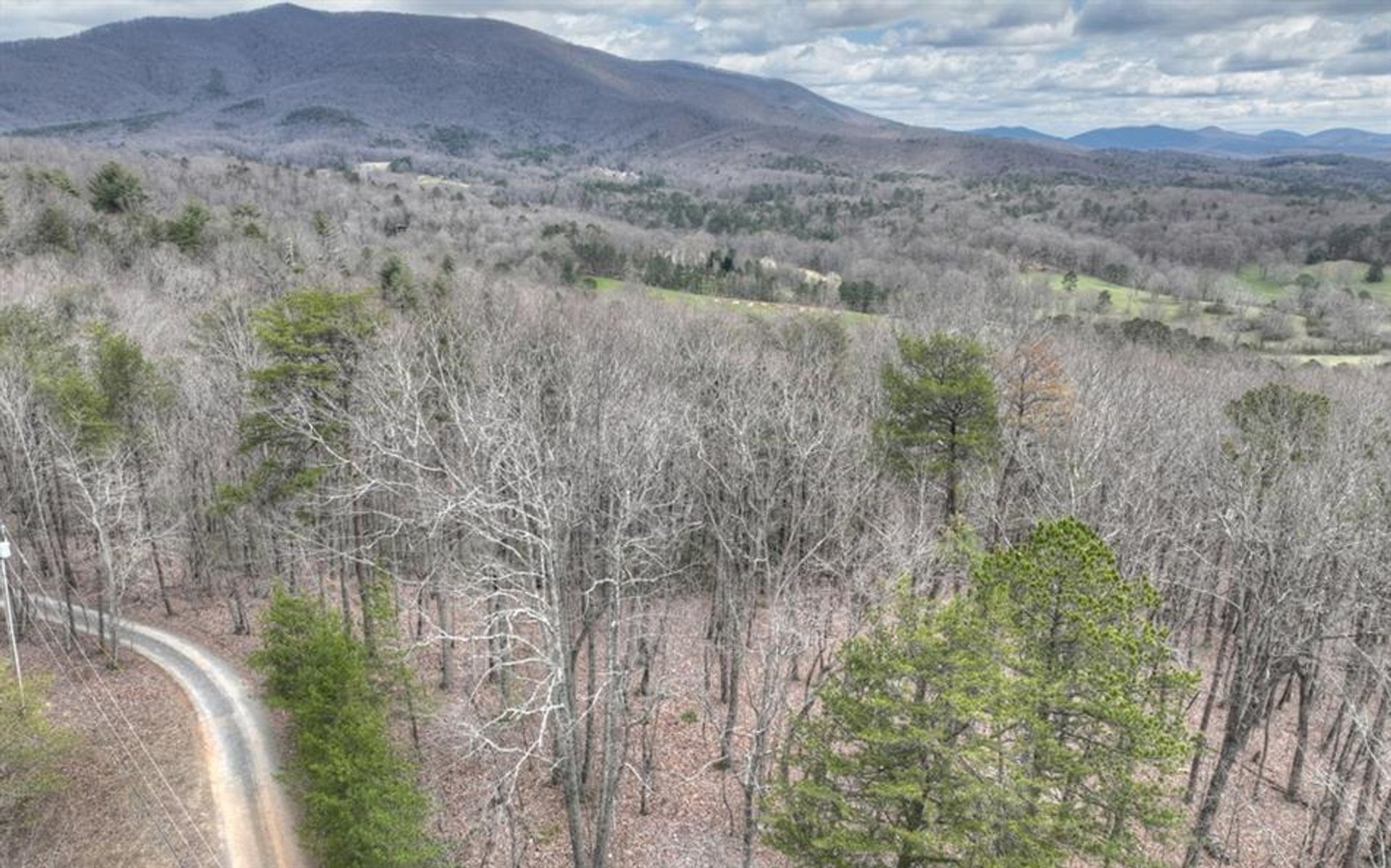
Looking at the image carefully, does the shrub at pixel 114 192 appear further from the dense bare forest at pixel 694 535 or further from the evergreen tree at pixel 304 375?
the evergreen tree at pixel 304 375

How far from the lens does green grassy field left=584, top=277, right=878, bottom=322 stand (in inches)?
2279

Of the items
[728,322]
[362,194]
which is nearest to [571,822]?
[728,322]

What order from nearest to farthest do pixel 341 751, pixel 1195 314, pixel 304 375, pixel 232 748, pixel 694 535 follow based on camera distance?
pixel 341 751, pixel 304 375, pixel 232 748, pixel 694 535, pixel 1195 314

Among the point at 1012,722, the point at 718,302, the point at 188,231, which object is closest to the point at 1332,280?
the point at 718,302

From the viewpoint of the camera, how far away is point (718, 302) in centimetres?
6253

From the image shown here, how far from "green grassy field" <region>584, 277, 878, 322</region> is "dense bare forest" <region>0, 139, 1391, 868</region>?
12911 mm

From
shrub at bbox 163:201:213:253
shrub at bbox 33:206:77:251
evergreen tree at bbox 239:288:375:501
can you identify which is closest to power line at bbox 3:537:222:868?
evergreen tree at bbox 239:288:375:501

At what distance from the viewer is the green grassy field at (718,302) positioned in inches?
2279

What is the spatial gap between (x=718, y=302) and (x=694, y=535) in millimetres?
37992

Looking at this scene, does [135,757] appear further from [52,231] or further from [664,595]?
[52,231]

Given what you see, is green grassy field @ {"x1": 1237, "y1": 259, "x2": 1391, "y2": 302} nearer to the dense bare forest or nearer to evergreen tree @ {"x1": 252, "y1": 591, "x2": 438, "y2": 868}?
the dense bare forest

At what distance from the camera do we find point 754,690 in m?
23.3

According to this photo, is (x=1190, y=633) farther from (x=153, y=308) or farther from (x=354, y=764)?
(x=153, y=308)

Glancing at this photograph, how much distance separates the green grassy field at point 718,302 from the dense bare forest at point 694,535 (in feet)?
42.4
